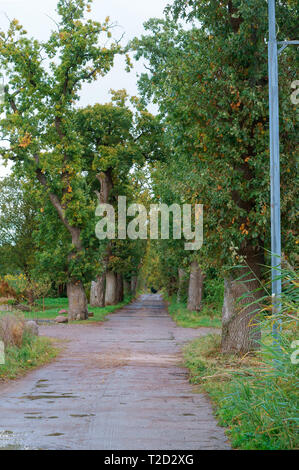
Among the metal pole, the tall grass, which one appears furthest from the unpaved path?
the metal pole

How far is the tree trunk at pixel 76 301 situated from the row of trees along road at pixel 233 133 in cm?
1748

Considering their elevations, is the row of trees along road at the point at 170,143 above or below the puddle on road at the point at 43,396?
above

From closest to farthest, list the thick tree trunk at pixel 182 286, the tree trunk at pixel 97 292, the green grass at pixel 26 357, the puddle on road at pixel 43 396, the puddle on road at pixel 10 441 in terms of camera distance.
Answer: the puddle on road at pixel 10 441
the puddle on road at pixel 43 396
the green grass at pixel 26 357
the tree trunk at pixel 97 292
the thick tree trunk at pixel 182 286

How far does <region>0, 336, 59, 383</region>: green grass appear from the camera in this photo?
13.7 meters

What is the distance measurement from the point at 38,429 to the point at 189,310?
31608 mm

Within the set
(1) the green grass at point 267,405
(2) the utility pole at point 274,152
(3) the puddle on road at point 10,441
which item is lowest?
(3) the puddle on road at point 10,441

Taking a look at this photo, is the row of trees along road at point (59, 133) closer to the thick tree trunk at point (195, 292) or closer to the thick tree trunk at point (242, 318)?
the thick tree trunk at point (195, 292)

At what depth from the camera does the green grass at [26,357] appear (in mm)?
13742

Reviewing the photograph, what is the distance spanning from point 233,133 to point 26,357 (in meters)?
6.94

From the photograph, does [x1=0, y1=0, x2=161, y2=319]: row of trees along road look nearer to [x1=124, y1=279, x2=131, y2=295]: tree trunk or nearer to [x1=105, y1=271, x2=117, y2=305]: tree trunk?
[x1=105, y1=271, x2=117, y2=305]: tree trunk

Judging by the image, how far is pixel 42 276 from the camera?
35.3m

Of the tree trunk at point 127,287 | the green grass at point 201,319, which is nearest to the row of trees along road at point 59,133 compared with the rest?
the green grass at point 201,319
